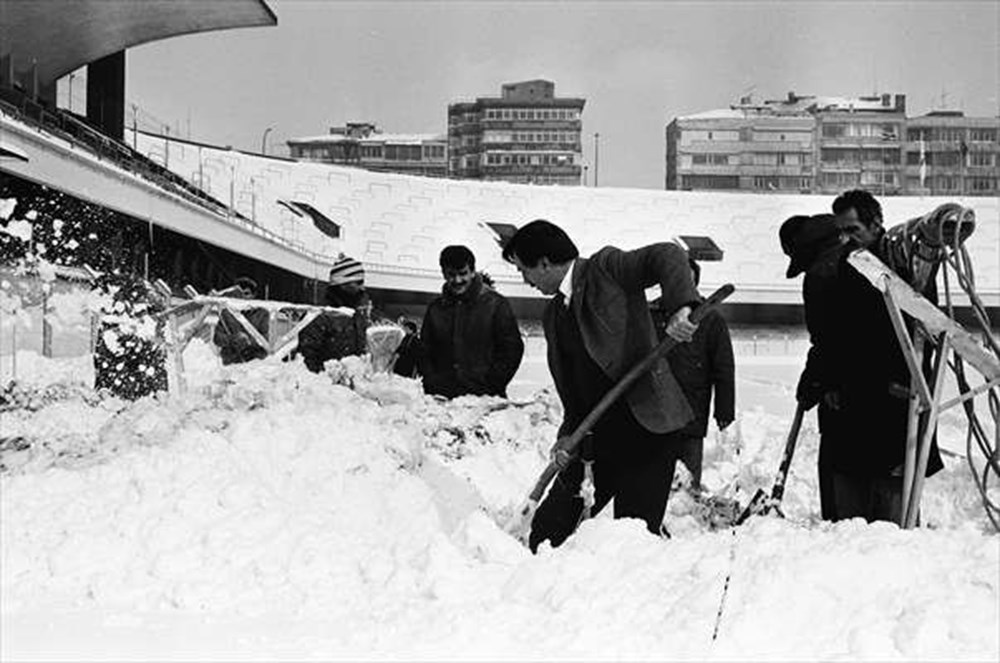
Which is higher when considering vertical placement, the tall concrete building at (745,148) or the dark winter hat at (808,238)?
the tall concrete building at (745,148)

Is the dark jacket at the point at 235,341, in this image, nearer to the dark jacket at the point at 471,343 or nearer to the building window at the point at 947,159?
the dark jacket at the point at 471,343

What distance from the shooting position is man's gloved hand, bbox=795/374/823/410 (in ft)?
13.0

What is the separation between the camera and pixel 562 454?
11.8ft

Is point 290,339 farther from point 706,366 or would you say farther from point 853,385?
point 853,385

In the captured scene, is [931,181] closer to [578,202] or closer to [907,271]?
[578,202]

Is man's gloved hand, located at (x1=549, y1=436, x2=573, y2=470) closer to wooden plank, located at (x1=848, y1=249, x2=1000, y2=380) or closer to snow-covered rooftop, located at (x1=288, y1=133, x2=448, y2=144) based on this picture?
wooden plank, located at (x1=848, y1=249, x2=1000, y2=380)

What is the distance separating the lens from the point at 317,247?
31.1 metres

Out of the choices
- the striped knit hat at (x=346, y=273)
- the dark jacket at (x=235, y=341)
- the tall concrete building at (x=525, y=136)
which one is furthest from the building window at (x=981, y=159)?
the striped knit hat at (x=346, y=273)

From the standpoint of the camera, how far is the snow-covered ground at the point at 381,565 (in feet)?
8.44

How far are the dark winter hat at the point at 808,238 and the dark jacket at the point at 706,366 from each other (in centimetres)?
A: 65

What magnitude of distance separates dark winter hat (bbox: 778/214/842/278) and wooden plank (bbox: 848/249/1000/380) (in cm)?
67

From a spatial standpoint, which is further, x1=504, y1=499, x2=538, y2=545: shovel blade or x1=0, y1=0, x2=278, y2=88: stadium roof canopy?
x1=0, y1=0, x2=278, y2=88: stadium roof canopy

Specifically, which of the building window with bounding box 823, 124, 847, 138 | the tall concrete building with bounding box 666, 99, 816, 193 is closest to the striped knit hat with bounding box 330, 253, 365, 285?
the tall concrete building with bounding box 666, 99, 816, 193

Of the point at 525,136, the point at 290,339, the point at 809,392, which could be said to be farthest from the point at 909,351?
the point at 525,136
